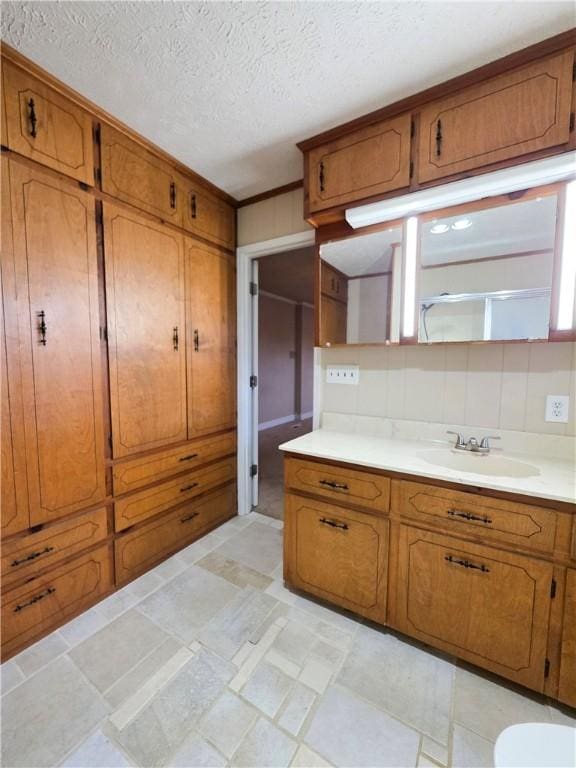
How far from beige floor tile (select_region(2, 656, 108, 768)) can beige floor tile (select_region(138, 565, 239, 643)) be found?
1.19 ft

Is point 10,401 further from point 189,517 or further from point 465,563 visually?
point 465,563

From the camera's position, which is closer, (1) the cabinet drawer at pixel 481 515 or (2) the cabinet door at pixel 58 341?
(1) the cabinet drawer at pixel 481 515

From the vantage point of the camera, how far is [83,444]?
60.6 inches

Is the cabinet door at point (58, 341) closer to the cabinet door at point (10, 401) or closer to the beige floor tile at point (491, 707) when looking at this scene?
the cabinet door at point (10, 401)

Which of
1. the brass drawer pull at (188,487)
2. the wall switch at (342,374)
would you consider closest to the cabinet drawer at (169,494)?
the brass drawer pull at (188,487)

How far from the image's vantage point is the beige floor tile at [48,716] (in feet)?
3.34

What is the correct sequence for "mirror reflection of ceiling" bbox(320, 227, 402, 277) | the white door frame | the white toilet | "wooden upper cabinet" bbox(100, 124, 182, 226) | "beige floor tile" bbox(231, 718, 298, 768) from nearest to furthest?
the white toilet → "beige floor tile" bbox(231, 718, 298, 768) → "wooden upper cabinet" bbox(100, 124, 182, 226) → "mirror reflection of ceiling" bbox(320, 227, 402, 277) → the white door frame

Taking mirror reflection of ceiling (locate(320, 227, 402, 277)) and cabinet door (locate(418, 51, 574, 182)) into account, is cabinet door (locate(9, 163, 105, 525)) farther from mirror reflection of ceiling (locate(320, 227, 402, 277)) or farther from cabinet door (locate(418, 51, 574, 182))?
cabinet door (locate(418, 51, 574, 182))

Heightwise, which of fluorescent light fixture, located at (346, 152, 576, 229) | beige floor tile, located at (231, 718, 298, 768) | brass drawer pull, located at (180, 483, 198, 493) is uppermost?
fluorescent light fixture, located at (346, 152, 576, 229)

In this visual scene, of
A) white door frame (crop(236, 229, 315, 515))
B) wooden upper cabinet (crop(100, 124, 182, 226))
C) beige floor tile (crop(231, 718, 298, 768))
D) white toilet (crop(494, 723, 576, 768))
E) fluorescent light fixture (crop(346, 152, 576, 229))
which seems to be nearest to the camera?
white toilet (crop(494, 723, 576, 768))

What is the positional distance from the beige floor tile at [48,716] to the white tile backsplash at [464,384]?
173 centimetres

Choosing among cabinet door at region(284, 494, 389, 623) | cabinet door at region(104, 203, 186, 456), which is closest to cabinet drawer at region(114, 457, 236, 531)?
cabinet door at region(104, 203, 186, 456)

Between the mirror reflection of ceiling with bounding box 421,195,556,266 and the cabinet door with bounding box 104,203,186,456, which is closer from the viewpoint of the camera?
the mirror reflection of ceiling with bounding box 421,195,556,266

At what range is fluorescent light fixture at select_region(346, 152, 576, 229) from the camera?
123 cm
